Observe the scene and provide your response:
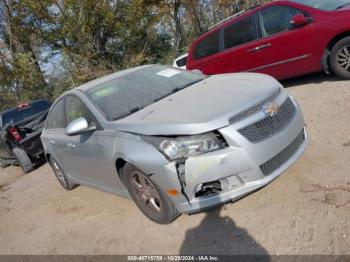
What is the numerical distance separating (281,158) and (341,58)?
3409 millimetres

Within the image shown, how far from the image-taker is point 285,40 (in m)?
6.48

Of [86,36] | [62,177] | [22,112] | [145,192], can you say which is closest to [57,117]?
[62,177]

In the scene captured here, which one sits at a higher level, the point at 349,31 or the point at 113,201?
the point at 349,31

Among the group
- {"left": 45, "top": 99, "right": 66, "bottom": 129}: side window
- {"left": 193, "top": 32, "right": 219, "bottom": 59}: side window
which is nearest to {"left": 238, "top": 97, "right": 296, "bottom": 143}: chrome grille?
{"left": 45, "top": 99, "right": 66, "bottom": 129}: side window

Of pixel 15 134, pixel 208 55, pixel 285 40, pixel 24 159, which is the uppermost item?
pixel 285 40

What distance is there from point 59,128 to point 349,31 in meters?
4.71

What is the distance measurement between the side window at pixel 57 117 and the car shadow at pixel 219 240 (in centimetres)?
257

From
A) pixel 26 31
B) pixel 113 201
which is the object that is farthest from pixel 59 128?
pixel 26 31

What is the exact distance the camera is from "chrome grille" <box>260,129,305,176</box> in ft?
10.7

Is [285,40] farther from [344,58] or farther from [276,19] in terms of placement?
[344,58]

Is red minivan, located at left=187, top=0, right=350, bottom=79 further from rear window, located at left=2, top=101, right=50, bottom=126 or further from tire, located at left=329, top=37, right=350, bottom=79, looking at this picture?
rear window, located at left=2, top=101, right=50, bottom=126

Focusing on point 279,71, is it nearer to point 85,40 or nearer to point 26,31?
point 85,40

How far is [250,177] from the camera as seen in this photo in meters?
3.19

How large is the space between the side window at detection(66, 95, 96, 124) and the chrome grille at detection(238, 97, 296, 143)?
181 centimetres
